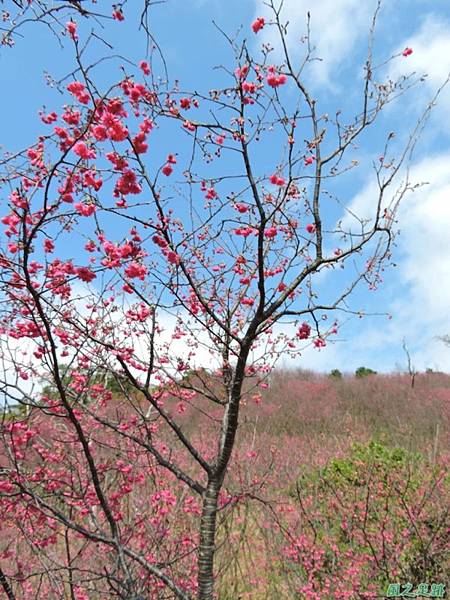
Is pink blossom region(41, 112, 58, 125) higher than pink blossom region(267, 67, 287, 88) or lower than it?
lower

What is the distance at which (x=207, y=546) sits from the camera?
119 inches

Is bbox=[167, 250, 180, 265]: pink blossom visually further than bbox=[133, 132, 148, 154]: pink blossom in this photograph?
Yes

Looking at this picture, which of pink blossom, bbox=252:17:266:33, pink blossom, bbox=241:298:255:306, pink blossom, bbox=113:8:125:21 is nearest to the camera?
pink blossom, bbox=113:8:125:21

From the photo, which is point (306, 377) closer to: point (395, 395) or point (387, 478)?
point (395, 395)

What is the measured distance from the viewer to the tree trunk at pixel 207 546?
294 cm

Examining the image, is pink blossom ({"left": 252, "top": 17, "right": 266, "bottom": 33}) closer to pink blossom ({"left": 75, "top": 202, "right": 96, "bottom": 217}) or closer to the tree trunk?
pink blossom ({"left": 75, "top": 202, "right": 96, "bottom": 217})

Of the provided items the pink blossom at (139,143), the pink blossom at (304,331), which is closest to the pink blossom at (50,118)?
the pink blossom at (139,143)

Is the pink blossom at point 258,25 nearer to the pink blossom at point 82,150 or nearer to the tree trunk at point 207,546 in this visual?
the pink blossom at point 82,150

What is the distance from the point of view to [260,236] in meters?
2.93

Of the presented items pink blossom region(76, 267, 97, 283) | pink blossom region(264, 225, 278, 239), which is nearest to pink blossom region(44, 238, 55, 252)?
pink blossom region(76, 267, 97, 283)

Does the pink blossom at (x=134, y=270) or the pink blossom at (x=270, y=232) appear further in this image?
the pink blossom at (x=270, y=232)

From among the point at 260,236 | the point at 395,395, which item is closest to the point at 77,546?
the point at 260,236

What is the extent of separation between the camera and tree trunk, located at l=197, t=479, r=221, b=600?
294 centimetres

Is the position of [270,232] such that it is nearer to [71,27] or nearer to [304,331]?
[304,331]
